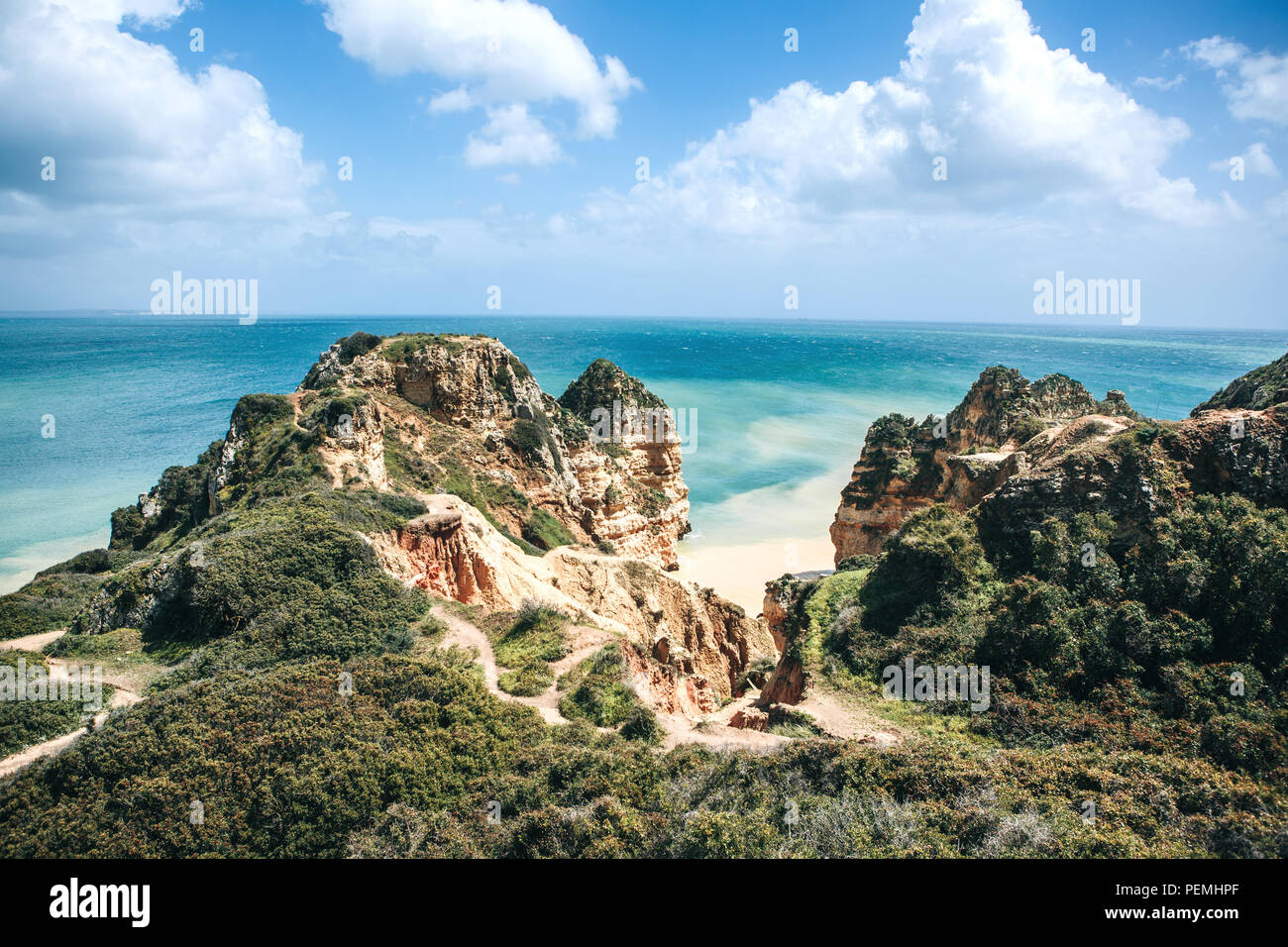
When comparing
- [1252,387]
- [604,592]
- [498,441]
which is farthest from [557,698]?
[1252,387]

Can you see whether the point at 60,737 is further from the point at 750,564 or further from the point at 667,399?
the point at 667,399

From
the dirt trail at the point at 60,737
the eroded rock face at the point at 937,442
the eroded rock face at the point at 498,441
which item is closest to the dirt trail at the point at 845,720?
the dirt trail at the point at 60,737

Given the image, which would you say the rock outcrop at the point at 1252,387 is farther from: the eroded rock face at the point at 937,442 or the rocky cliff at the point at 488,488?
the rocky cliff at the point at 488,488

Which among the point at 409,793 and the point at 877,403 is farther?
the point at 877,403

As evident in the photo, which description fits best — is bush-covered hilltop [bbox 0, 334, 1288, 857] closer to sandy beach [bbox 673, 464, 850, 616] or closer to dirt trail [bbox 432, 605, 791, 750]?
dirt trail [bbox 432, 605, 791, 750]
